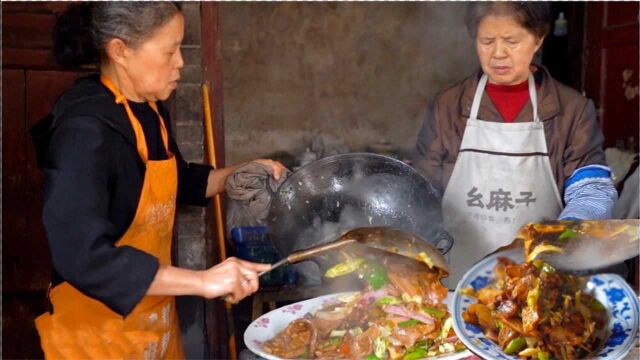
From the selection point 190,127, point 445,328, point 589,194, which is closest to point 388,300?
point 445,328

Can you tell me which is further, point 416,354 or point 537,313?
point 416,354

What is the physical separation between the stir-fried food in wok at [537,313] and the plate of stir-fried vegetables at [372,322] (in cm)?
17

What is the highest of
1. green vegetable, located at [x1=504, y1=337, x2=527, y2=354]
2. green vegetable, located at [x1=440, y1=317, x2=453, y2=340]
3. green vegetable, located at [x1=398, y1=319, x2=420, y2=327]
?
green vegetable, located at [x1=504, y1=337, x2=527, y2=354]

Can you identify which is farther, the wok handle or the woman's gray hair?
the wok handle

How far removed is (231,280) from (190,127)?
1.78 m

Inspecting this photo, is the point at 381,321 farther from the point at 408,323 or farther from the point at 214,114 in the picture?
the point at 214,114

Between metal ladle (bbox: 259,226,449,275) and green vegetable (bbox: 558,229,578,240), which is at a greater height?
green vegetable (bbox: 558,229,578,240)

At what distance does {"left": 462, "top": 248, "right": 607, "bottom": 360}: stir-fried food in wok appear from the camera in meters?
1.77

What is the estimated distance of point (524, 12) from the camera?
2.61 meters

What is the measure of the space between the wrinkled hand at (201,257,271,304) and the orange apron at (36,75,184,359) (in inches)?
17.8

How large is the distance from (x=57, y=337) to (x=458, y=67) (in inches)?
201

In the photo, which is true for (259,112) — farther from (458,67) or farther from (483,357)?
(483,357)

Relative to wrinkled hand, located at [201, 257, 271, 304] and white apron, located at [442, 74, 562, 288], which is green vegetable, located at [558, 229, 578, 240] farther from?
white apron, located at [442, 74, 562, 288]

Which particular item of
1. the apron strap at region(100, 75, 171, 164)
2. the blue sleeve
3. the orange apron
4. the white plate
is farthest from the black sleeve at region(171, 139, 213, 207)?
the blue sleeve
